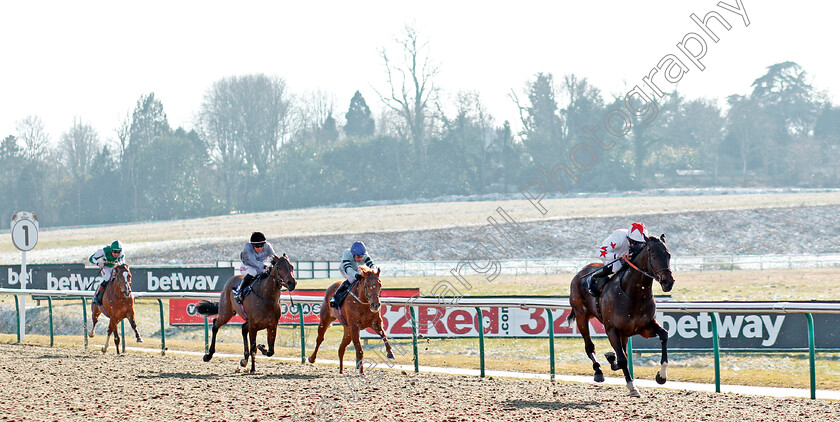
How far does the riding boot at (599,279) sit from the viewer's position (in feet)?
30.9

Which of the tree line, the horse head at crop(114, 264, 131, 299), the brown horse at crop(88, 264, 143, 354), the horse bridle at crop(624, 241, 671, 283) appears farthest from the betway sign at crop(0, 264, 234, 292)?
the tree line

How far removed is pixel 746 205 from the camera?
50750 mm

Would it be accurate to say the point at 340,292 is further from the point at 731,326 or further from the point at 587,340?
the point at 731,326

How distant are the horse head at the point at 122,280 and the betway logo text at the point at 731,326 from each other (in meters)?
8.13

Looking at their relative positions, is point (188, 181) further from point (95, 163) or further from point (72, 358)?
point (72, 358)

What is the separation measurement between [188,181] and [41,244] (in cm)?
2101

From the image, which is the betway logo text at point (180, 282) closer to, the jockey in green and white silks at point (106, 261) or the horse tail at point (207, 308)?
the jockey in green and white silks at point (106, 261)

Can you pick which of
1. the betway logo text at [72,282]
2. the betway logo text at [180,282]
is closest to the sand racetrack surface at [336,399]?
the betway logo text at [180,282]

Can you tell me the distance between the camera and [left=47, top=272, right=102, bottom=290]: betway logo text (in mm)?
25250

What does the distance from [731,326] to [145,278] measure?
1638 cm

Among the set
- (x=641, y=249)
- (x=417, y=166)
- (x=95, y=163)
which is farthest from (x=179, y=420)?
(x=95, y=163)

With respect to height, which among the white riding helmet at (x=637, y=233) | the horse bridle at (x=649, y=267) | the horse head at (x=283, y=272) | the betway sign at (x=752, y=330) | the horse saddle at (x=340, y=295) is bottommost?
the betway sign at (x=752, y=330)

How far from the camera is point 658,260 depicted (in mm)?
8406

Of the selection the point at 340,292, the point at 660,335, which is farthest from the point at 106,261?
the point at 660,335
